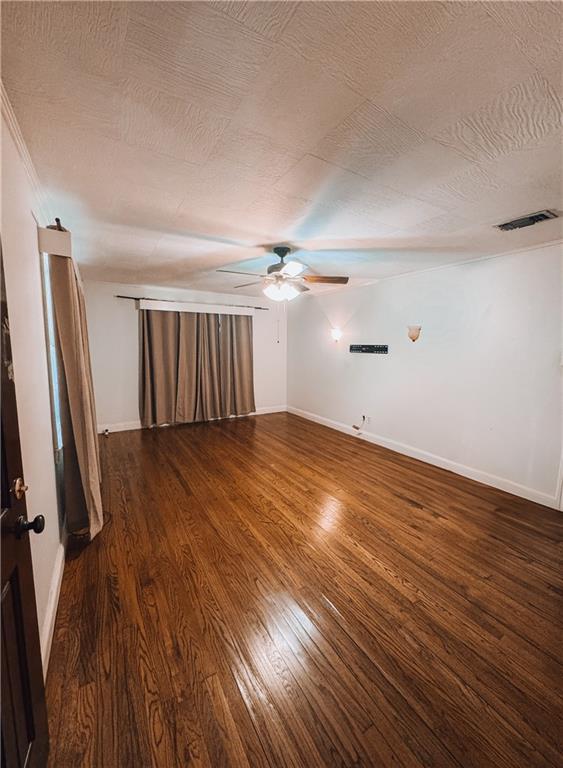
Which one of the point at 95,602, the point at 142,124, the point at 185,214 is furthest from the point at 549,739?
the point at 185,214

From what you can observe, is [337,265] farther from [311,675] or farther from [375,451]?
[311,675]

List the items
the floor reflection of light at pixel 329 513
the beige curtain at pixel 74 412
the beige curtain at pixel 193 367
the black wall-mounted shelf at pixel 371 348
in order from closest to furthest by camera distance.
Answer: the beige curtain at pixel 74 412 < the floor reflection of light at pixel 329 513 < the black wall-mounted shelf at pixel 371 348 < the beige curtain at pixel 193 367

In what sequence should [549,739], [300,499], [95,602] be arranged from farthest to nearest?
1. [300,499]
2. [95,602]
3. [549,739]

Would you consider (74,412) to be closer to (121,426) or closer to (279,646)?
(279,646)

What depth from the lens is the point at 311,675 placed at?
1.35 metres

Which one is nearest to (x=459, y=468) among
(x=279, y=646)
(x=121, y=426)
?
(x=279, y=646)

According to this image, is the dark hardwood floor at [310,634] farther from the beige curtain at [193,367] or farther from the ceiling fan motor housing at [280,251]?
the beige curtain at [193,367]

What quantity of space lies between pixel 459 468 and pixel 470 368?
3.83ft

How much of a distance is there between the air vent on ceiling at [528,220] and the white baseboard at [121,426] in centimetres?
539

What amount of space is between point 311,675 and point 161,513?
175 centimetres

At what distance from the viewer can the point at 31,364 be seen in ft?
4.85

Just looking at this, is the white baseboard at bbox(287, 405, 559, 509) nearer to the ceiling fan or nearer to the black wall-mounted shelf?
the black wall-mounted shelf

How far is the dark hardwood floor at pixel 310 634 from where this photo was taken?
112cm

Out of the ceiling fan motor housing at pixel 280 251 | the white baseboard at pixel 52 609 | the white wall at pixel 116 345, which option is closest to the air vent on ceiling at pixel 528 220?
the ceiling fan motor housing at pixel 280 251
